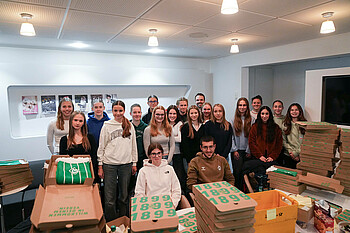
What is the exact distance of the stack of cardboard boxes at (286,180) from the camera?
7.12ft

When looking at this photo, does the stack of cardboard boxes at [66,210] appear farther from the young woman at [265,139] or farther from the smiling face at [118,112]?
the young woman at [265,139]

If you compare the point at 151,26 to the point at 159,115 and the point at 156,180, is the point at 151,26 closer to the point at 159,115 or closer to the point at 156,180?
the point at 159,115

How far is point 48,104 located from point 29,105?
338 millimetres

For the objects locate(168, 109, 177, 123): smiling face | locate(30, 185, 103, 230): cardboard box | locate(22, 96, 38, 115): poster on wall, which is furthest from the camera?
locate(22, 96, 38, 115): poster on wall

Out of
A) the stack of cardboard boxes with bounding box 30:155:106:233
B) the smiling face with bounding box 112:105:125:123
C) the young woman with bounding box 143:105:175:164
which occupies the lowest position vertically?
the stack of cardboard boxes with bounding box 30:155:106:233

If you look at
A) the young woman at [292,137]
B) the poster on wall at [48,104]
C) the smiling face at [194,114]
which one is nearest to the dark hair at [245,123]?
the young woman at [292,137]

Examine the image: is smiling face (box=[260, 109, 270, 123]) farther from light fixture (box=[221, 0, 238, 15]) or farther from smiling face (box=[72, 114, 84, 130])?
smiling face (box=[72, 114, 84, 130])

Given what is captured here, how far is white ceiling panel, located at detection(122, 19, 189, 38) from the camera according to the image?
2975 millimetres

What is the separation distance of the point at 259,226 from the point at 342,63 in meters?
4.88

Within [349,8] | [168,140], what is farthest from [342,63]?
[168,140]

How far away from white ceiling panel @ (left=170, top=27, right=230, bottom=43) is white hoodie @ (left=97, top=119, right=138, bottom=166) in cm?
172

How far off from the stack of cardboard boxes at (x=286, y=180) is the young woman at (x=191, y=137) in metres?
1.18

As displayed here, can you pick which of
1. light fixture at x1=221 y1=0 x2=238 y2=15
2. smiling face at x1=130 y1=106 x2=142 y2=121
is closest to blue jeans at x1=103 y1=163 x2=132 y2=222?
smiling face at x1=130 y1=106 x2=142 y2=121

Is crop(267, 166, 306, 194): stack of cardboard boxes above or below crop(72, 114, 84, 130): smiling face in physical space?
below
